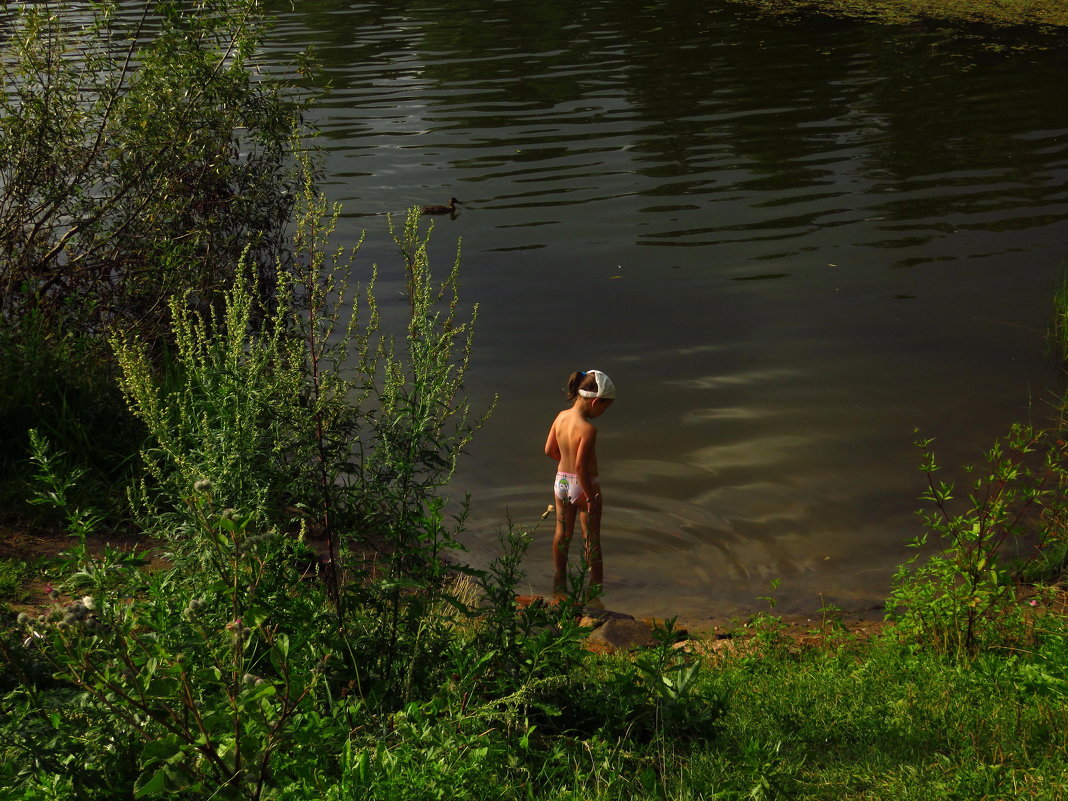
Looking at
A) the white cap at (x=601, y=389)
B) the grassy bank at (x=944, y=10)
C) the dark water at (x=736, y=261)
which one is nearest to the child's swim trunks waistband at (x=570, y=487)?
the white cap at (x=601, y=389)

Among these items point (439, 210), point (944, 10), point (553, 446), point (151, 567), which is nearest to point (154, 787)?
point (151, 567)

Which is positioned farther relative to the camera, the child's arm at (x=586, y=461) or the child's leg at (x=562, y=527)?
the child's leg at (x=562, y=527)

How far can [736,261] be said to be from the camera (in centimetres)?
1209

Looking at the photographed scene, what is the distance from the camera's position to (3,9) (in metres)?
7.36

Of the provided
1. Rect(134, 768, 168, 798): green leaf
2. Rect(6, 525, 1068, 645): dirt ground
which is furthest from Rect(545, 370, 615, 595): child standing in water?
Rect(134, 768, 168, 798): green leaf

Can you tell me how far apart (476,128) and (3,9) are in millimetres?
11000

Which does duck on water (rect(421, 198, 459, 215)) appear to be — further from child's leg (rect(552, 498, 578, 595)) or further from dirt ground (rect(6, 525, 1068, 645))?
dirt ground (rect(6, 525, 1068, 645))

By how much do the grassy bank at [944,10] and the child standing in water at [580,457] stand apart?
67.8 ft

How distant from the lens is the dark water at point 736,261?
25.5ft

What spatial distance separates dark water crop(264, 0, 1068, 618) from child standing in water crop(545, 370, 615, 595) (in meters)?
0.63

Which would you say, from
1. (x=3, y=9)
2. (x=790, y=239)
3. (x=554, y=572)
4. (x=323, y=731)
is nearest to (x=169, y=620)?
(x=323, y=731)

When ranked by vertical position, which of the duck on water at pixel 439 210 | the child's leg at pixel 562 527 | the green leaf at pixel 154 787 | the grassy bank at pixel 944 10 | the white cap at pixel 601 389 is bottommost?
the child's leg at pixel 562 527

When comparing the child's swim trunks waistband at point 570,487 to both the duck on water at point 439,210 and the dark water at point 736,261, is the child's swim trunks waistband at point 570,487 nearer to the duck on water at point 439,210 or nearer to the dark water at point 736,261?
the dark water at point 736,261

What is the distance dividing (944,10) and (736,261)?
16.3m
